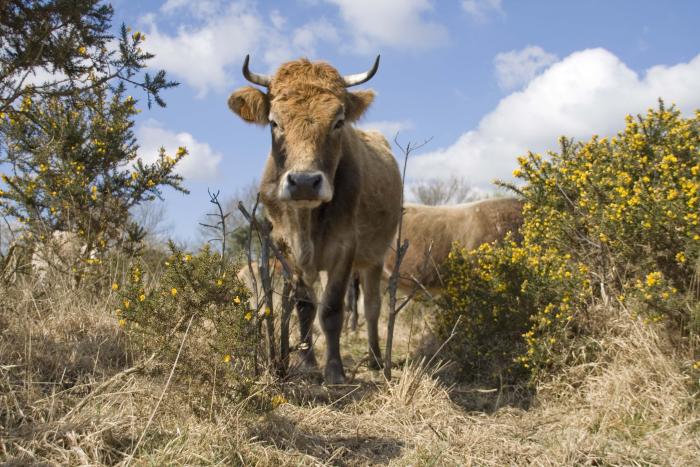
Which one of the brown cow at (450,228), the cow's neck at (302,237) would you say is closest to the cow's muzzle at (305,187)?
the cow's neck at (302,237)

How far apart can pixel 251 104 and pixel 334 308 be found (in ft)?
6.69

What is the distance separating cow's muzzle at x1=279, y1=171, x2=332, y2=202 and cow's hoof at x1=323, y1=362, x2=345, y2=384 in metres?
1.44

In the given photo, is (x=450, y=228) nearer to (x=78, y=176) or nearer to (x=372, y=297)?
(x=372, y=297)

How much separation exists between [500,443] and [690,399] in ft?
4.55

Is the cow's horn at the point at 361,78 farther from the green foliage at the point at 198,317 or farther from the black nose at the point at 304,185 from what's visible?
the green foliage at the point at 198,317

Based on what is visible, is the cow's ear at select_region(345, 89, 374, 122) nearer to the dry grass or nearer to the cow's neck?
the cow's neck

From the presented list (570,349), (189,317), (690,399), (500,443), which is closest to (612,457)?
(500,443)

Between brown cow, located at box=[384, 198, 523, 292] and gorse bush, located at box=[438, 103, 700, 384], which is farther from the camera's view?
brown cow, located at box=[384, 198, 523, 292]

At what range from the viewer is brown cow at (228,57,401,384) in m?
4.98

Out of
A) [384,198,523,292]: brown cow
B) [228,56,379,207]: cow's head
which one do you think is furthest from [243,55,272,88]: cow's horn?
[384,198,523,292]: brown cow

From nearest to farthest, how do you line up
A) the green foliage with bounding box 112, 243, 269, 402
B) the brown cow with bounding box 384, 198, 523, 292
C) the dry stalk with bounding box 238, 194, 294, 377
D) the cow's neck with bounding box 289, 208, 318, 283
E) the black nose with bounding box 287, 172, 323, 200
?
1. the green foliage with bounding box 112, 243, 269, 402
2. the dry stalk with bounding box 238, 194, 294, 377
3. the black nose with bounding box 287, 172, 323, 200
4. the cow's neck with bounding box 289, 208, 318, 283
5. the brown cow with bounding box 384, 198, 523, 292

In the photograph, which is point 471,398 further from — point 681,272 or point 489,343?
point 681,272

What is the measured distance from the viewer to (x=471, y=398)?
17.1ft

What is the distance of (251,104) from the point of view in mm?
5699
